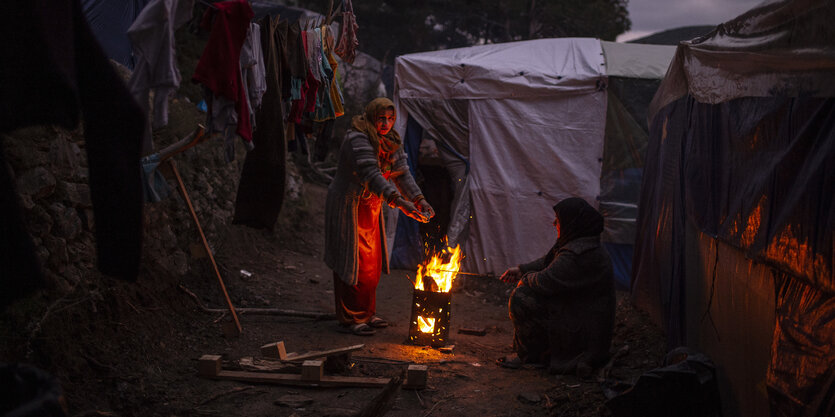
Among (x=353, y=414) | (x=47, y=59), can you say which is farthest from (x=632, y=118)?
(x=47, y=59)

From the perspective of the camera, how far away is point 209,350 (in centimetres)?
444

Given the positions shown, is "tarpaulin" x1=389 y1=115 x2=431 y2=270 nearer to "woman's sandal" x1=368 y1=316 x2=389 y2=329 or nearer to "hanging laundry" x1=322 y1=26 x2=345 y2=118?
"hanging laundry" x1=322 y1=26 x2=345 y2=118

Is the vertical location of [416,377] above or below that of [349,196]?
below

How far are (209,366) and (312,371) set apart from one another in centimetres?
66

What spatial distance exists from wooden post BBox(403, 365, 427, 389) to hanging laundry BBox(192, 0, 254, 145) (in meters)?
1.74

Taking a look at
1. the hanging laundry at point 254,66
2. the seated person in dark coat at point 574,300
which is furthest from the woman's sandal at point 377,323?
the hanging laundry at point 254,66

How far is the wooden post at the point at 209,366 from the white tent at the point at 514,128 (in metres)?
4.12

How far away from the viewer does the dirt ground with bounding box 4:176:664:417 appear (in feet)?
11.0

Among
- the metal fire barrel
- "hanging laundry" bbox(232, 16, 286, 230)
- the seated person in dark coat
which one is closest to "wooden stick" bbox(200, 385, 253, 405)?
"hanging laundry" bbox(232, 16, 286, 230)

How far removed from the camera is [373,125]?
5.03m

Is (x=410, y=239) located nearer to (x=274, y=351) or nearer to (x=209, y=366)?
(x=274, y=351)

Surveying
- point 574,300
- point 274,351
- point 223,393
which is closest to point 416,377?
point 274,351

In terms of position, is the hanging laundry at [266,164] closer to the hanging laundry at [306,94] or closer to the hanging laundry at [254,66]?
the hanging laundry at [254,66]

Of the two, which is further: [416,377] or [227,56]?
[416,377]
